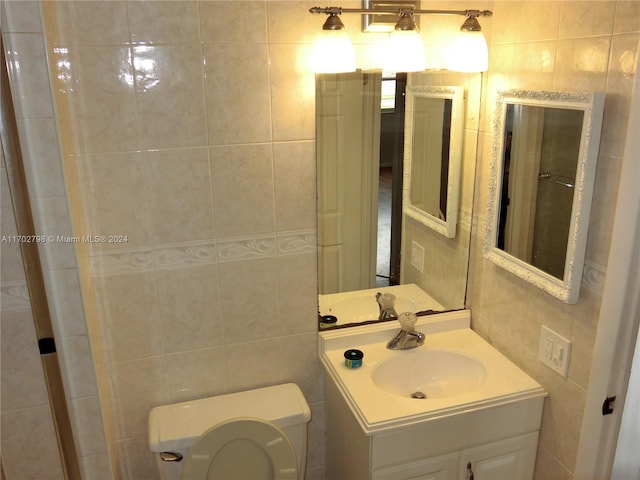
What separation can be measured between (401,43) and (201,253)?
0.88 m

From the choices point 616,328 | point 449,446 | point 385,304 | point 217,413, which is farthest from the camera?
point 385,304

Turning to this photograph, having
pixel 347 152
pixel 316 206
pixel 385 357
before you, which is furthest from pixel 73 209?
pixel 385 357

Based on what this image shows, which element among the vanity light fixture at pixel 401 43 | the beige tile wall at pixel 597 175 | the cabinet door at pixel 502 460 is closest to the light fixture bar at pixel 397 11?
the vanity light fixture at pixel 401 43

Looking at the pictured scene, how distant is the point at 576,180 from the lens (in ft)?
4.55

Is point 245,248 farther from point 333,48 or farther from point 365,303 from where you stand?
point 333,48

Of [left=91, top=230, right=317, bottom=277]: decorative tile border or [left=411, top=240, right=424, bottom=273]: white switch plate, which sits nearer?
[left=91, top=230, right=317, bottom=277]: decorative tile border

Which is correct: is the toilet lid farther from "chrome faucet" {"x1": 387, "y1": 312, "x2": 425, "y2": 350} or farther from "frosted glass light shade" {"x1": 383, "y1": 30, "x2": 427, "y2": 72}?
"frosted glass light shade" {"x1": 383, "y1": 30, "x2": 427, "y2": 72}

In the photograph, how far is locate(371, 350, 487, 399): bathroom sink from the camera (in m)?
1.78

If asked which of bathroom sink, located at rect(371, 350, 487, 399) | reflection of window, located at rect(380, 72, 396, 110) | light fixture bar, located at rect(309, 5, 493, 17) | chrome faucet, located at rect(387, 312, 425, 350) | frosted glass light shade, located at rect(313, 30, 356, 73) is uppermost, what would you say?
light fixture bar, located at rect(309, 5, 493, 17)

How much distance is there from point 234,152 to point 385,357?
84cm

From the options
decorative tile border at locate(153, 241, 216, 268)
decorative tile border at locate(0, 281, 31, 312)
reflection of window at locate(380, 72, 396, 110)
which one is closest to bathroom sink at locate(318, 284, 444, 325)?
decorative tile border at locate(153, 241, 216, 268)

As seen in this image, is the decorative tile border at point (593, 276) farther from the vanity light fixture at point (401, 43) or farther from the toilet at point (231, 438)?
the toilet at point (231, 438)

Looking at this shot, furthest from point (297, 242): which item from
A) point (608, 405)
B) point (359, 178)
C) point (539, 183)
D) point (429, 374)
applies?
point (608, 405)

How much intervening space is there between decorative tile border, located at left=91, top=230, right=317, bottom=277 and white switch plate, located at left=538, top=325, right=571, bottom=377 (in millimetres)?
769
